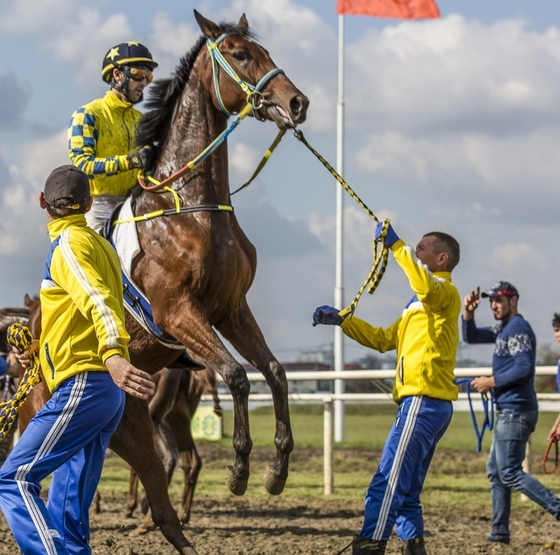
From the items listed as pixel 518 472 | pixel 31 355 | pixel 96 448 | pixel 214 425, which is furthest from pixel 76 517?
pixel 214 425

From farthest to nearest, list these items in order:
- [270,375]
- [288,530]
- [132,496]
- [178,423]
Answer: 1. [178,423]
2. [132,496]
3. [288,530]
4. [270,375]

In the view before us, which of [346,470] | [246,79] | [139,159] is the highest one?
[246,79]

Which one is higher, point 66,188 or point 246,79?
point 246,79

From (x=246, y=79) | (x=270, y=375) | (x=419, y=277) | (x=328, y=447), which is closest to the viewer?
(x=419, y=277)

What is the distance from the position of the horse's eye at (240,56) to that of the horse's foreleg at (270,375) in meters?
1.50

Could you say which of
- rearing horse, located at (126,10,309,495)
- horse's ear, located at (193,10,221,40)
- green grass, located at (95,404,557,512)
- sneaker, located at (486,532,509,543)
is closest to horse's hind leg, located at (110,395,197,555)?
rearing horse, located at (126,10,309,495)

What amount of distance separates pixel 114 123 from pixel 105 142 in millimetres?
165

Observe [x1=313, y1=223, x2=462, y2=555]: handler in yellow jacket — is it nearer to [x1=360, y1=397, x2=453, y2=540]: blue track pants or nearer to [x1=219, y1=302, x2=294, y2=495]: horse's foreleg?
[x1=360, y1=397, x2=453, y2=540]: blue track pants

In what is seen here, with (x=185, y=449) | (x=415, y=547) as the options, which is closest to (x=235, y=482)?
(x=415, y=547)

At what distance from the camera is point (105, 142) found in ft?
20.6

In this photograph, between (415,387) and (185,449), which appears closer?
(415,387)

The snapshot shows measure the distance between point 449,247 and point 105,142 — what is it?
2.39 m

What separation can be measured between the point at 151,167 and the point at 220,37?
0.93m

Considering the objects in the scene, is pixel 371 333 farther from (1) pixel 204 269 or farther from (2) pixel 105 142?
(2) pixel 105 142
